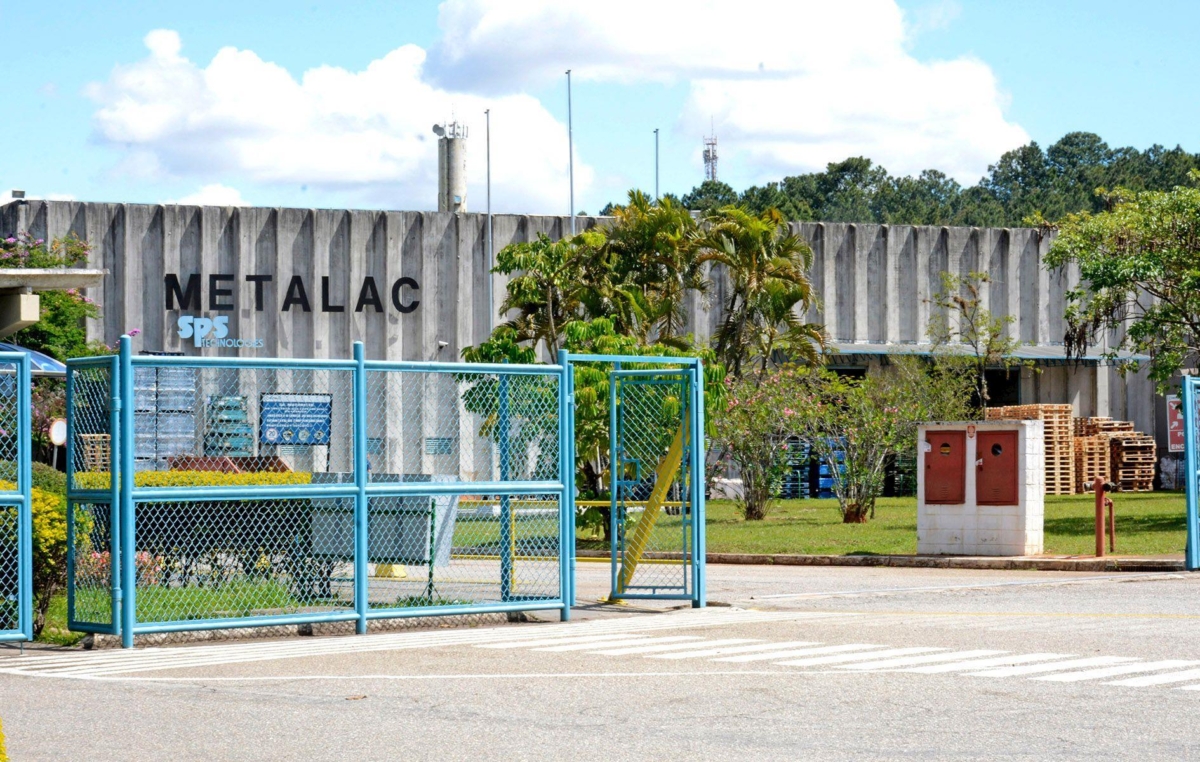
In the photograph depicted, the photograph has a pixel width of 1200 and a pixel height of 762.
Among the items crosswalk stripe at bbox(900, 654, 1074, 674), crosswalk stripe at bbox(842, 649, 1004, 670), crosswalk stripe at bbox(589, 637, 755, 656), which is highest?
crosswalk stripe at bbox(900, 654, 1074, 674)

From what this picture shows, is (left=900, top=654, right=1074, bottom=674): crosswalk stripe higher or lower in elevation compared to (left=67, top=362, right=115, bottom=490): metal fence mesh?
lower

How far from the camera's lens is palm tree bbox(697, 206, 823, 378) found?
35.6 meters

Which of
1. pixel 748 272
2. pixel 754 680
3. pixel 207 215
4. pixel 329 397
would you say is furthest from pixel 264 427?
pixel 207 215

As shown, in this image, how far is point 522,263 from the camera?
30.9 metres

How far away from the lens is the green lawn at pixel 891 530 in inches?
965

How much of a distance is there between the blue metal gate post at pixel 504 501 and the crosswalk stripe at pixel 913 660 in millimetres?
4396

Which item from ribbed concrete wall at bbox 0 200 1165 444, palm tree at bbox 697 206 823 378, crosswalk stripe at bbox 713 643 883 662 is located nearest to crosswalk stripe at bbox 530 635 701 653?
crosswalk stripe at bbox 713 643 883 662

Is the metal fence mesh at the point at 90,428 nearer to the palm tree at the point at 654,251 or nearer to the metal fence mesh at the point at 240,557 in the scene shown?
the metal fence mesh at the point at 240,557

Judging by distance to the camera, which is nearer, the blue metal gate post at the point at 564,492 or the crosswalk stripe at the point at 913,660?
the crosswalk stripe at the point at 913,660

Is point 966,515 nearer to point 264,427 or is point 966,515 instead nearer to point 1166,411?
point 264,427

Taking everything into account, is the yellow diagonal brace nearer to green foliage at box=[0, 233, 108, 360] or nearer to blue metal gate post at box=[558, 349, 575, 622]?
blue metal gate post at box=[558, 349, 575, 622]

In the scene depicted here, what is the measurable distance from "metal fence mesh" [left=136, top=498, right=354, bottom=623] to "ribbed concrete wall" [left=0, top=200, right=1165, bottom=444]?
28475 millimetres

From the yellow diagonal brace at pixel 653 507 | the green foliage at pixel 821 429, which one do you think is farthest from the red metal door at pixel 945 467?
the green foliage at pixel 821 429

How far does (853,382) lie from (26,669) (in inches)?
1101
